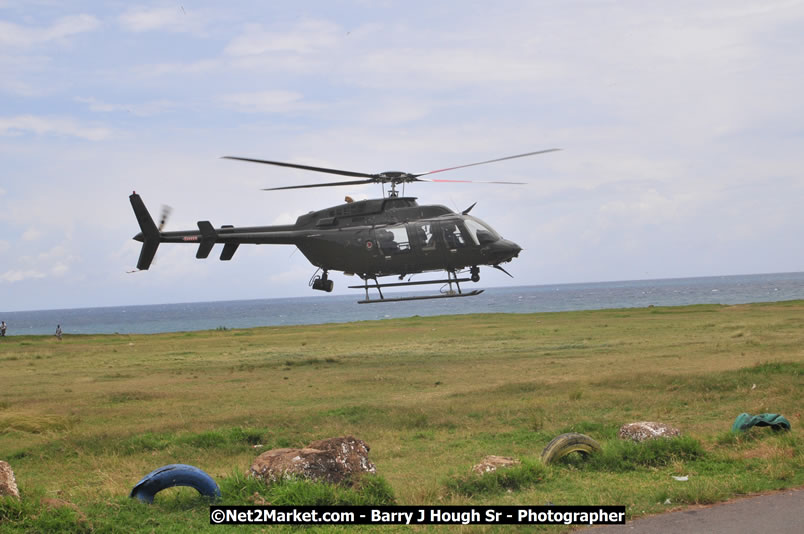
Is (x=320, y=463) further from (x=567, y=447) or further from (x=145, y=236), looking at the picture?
(x=145, y=236)

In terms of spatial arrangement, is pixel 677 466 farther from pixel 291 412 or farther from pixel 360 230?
pixel 360 230

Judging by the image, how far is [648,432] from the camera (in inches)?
469

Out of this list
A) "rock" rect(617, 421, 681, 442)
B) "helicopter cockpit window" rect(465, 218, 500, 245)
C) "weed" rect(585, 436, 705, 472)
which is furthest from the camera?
"helicopter cockpit window" rect(465, 218, 500, 245)

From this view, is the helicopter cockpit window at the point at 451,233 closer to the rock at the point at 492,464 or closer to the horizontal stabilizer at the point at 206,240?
the horizontal stabilizer at the point at 206,240

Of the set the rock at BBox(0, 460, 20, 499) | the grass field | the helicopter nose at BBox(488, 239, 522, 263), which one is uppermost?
the helicopter nose at BBox(488, 239, 522, 263)

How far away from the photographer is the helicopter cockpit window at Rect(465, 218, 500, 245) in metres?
25.5

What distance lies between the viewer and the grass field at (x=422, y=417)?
30.7 ft

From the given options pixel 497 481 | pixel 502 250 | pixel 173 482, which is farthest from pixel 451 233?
pixel 173 482

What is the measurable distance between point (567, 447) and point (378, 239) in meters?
15.6

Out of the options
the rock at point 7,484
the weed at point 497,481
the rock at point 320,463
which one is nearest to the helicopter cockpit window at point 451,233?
the weed at point 497,481

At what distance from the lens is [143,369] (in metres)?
32.7

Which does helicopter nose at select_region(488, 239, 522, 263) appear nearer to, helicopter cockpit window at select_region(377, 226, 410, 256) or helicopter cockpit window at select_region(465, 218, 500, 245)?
helicopter cockpit window at select_region(465, 218, 500, 245)

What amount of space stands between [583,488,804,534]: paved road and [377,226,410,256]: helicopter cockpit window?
58.5 ft

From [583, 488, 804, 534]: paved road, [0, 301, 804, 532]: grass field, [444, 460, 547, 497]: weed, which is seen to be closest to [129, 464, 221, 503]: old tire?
[0, 301, 804, 532]: grass field
